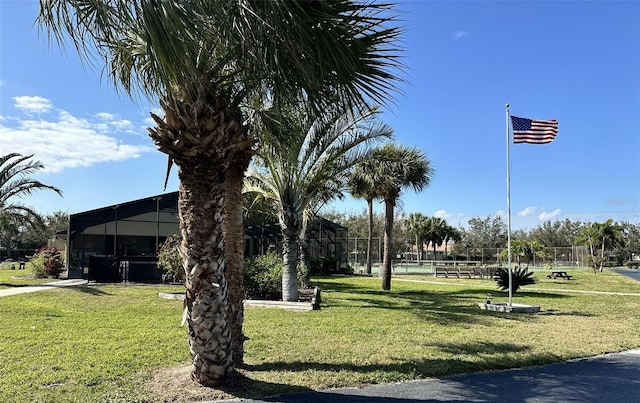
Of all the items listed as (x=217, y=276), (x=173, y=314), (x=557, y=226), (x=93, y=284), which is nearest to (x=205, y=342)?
(x=217, y=276)

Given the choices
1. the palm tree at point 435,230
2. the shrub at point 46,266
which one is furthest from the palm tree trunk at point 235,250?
the palm tree at point 435,230

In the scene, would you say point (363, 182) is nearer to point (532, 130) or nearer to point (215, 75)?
point (532, 130)

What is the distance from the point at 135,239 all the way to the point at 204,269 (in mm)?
27091

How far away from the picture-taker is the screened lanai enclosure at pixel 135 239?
19578 mm

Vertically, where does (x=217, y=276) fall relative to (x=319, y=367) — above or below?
above

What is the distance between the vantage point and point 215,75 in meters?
5.48

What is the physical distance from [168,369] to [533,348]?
575 cm

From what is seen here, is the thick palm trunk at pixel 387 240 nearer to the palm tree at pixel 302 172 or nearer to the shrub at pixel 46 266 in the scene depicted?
the palm tree at pixel 302 172

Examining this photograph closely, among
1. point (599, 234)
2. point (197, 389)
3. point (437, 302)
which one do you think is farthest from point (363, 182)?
point (599, 234)

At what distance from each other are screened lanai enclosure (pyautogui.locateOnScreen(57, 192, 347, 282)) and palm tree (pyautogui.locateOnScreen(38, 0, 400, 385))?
13422 millimetres

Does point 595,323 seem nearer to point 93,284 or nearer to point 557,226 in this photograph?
point 93,284

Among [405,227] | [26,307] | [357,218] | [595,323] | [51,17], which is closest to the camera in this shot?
[51,17]

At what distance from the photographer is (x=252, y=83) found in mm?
5688

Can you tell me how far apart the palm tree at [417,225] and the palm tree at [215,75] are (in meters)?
53.7
